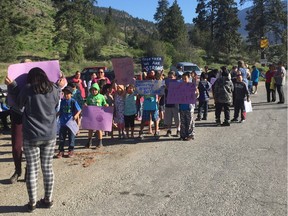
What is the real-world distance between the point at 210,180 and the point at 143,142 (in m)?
3.34

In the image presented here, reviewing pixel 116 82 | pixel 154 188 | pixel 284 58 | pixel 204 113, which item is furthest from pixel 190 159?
pixel 284 58

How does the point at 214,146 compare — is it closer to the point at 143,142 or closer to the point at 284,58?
the point at 143,142

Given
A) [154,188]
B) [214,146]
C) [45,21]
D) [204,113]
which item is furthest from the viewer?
[45,21]

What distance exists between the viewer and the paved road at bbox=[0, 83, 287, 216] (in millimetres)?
5305

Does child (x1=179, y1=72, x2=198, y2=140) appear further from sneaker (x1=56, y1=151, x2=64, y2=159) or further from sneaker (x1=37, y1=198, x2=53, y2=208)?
sneaker (x1=37, y1=198, x2=53, y2=208)

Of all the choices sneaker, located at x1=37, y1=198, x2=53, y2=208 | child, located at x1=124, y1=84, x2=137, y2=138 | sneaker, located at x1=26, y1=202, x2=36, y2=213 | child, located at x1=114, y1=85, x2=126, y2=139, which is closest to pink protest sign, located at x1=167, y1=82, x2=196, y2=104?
child, located at x1=124, y1=84, x2=137, y2=138

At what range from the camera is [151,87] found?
390 inches

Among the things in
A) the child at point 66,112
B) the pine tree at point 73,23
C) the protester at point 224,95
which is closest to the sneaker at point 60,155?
the child at point 66,112

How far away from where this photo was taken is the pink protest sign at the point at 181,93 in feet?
31.7

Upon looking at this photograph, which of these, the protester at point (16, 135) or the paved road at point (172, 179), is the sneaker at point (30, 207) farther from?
the protester at point (16, 135)

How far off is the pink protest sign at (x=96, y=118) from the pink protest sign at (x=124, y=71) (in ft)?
4.53

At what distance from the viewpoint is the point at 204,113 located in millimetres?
12969

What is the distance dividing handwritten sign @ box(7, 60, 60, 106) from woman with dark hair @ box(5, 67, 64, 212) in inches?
19.3

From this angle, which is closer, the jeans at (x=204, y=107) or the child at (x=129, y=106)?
the child at (x=129, y=106)
